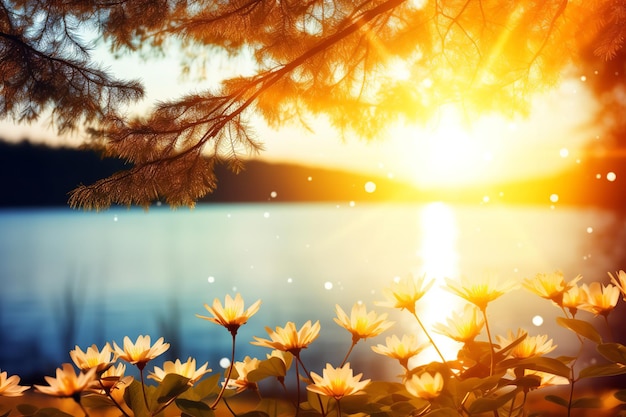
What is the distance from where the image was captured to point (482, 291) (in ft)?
2.84

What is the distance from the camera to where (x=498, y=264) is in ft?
37.3

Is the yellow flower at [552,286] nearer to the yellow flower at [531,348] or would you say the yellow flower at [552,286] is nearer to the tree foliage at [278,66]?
the yellow flower at [531,348]

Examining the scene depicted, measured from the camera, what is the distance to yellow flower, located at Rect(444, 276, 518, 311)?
0.86 metres

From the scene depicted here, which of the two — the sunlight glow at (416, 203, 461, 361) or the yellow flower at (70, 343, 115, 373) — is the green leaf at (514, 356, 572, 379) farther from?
the yellow flower at (70, 343, 115, 373)

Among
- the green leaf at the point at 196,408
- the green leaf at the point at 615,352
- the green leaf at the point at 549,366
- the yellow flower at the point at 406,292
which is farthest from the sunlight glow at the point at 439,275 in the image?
the green leaf at the point at 196,408

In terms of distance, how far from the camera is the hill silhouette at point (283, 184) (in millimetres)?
10258

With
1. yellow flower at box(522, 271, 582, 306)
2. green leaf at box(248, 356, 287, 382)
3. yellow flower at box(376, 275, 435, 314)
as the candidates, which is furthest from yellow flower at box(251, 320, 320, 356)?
yellow flower at box(522, 271, 582, 306)

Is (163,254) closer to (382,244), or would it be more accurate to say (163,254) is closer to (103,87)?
(382,244)

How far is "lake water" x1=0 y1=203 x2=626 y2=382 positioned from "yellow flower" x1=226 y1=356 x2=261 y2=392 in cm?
36

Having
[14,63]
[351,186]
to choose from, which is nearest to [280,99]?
[14,63]

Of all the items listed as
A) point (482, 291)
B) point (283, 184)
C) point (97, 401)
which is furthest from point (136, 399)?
point (283, 184)

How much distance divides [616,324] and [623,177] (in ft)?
13.8

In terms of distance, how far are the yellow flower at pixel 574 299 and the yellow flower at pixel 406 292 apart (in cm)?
23

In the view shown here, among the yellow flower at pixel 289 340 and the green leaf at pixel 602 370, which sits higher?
the yellow flower at pixel 289 340
